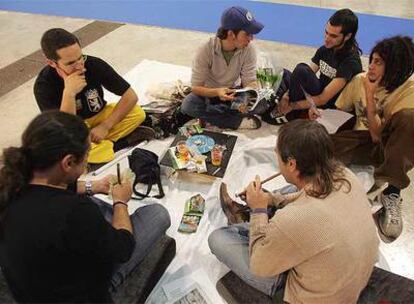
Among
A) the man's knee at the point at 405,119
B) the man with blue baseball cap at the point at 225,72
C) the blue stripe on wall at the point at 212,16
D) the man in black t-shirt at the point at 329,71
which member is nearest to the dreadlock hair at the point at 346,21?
the man in black t-shirt at the point at 329,71

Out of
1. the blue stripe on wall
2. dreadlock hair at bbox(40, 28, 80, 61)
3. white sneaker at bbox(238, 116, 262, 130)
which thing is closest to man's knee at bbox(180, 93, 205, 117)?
white sneaker at bbox(238, 116, 262, 130)

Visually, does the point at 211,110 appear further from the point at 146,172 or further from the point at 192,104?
the point at 146,172

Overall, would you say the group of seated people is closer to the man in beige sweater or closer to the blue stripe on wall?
the man in beige sweater

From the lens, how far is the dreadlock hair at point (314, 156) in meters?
1.48

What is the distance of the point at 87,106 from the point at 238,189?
1189 millimetres

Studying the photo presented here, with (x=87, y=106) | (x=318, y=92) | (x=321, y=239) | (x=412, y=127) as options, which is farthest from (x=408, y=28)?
(x=321, y=239)

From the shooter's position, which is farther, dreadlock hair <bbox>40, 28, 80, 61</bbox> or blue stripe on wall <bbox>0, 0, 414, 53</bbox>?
blue stripe on wall <bbox>0, 0, 414, 53</bbox>

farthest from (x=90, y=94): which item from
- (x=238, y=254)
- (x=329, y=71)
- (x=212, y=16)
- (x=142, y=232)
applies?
(x=212, y=16)

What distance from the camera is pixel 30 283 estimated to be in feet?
4.25

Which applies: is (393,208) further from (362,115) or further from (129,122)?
(129,122)

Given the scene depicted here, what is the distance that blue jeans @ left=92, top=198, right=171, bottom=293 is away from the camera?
1789 mm

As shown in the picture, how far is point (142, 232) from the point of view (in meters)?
1.91

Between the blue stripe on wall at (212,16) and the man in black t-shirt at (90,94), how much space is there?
2.50 metres

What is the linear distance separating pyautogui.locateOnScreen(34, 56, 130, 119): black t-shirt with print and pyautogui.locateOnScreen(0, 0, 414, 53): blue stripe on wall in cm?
255
